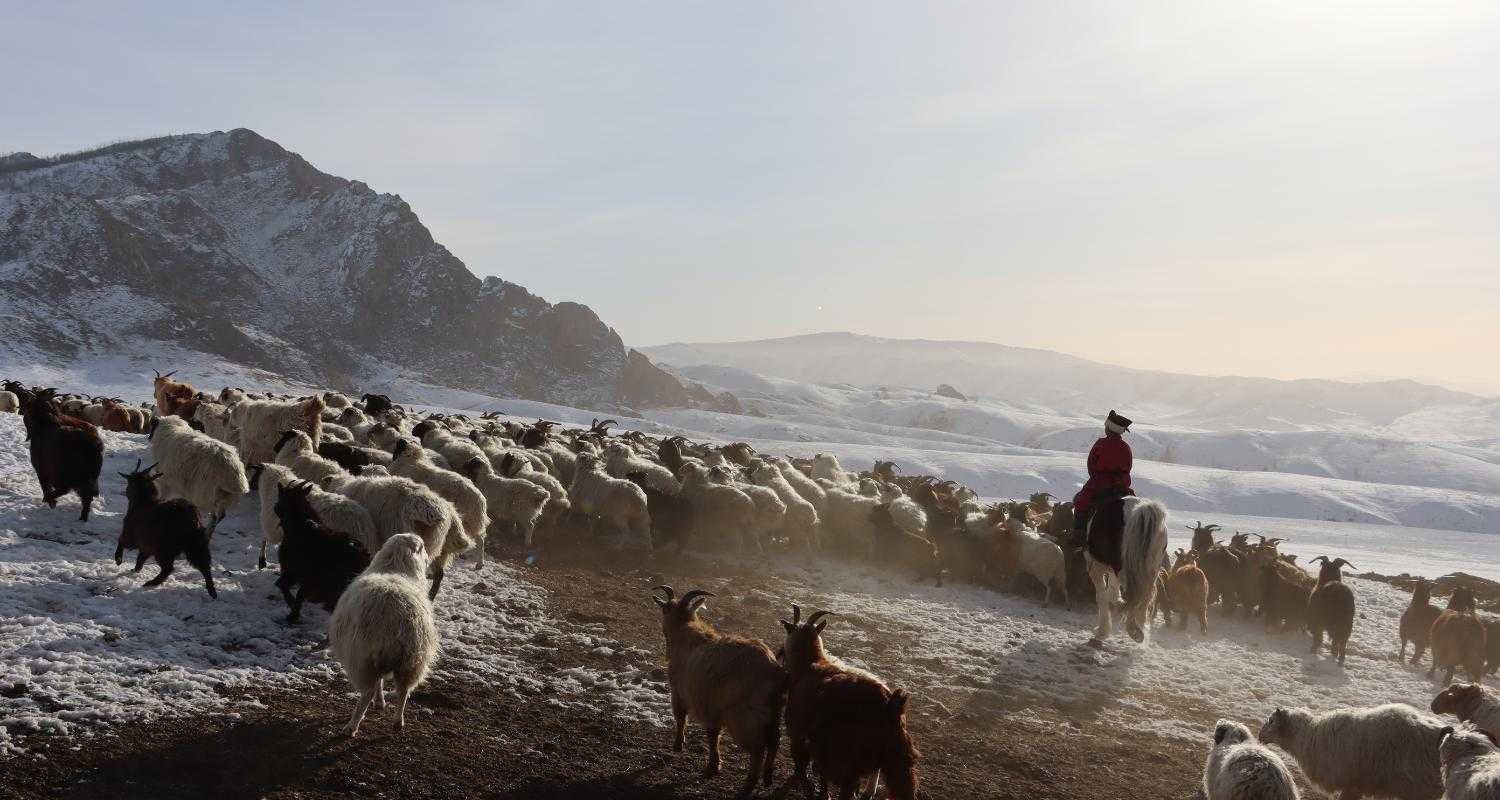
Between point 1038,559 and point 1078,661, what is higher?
point 1038,559

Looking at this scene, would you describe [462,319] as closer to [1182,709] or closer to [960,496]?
[960,496]

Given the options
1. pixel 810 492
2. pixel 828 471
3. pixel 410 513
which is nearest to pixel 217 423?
pixel 410 513

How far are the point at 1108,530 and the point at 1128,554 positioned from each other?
22.2 inches

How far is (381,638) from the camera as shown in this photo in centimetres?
585

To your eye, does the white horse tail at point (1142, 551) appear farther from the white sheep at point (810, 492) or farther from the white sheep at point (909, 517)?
the white sheep at point (810, 492)

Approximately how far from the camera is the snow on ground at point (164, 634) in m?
5.85

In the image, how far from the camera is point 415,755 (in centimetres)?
581

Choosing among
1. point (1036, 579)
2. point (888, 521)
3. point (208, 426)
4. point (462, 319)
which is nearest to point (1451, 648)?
point (1036, 579)

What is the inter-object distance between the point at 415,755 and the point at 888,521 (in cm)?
1138

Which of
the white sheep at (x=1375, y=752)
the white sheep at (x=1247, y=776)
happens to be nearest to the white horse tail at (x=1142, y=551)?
the white sheep at (x=1375, y=752)

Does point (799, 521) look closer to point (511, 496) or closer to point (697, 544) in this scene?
point (697, 544)

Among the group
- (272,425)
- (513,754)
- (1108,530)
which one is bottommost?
(513,754)

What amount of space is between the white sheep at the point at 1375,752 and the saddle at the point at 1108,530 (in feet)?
15.9

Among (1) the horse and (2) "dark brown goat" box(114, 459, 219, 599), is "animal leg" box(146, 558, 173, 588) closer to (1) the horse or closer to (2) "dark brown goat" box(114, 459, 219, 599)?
(2) "dark brown goat" box(114, 459, 219, 599)
